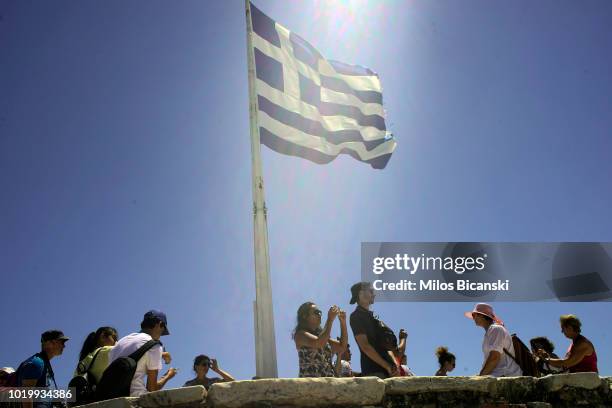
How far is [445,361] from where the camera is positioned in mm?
9078

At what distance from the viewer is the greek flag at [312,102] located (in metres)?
10.0

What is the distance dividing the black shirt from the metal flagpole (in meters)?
1.23

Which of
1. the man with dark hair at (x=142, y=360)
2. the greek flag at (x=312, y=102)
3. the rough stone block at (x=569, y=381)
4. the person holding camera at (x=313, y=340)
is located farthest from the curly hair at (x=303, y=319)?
the greek flag at (x=312, y=102)

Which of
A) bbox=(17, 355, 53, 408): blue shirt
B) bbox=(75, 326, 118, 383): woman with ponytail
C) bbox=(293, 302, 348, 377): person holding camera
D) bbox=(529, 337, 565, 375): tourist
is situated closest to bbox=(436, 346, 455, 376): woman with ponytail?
bbox=(529, 337, 565, 375): tourist

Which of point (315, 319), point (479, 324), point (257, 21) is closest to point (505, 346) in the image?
point (479, 324)

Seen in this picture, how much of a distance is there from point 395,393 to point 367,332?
147 centimetres

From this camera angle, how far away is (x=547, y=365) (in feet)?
25.9

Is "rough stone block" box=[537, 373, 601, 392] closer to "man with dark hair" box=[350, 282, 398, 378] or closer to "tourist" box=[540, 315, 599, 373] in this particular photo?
"tourist" box=[540, 315, 599, 373]

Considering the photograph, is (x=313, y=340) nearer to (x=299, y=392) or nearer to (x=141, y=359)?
(x=299, y=392)

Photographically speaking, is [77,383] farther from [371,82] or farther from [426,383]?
[371,82]

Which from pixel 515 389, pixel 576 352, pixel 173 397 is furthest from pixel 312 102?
pixel 173 397

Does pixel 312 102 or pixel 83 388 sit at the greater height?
pixel 312 102

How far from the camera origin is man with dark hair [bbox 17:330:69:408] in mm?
6572

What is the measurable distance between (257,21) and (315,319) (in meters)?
5.41
